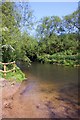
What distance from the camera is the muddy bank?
873 centimetres

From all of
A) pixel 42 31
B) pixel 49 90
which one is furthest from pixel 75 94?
pixel 42 31

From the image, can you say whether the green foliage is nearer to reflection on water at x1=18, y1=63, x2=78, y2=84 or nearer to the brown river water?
reflection on water at x1=18, y1=63, x2=78, y2=84

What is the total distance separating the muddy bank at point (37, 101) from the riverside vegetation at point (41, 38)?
5.89 meters

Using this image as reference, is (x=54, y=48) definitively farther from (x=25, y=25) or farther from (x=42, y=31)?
(x=25, y=25)

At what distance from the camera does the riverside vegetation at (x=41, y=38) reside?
61.8ft

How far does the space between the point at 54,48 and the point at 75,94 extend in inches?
1247

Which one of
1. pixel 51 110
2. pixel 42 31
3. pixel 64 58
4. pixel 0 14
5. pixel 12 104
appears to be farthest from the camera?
pixel 42 31

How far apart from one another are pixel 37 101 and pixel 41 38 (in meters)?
34.9

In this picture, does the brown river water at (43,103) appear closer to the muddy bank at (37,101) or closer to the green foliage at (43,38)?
the muddy bank at (37,101)

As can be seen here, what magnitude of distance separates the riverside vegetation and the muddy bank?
589 centimetres

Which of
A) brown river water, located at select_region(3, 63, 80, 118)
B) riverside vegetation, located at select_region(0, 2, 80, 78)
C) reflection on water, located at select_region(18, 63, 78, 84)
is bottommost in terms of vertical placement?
brown river water, located at select_region(3, 63, 80, 118)

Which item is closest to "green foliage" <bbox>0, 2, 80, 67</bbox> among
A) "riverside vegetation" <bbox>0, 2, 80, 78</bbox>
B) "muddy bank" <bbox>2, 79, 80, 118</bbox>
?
"riverside vegetation" <bbox>0, 2, 80, 78</bbox>

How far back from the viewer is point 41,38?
44938 mm

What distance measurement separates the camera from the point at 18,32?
1966 cm
